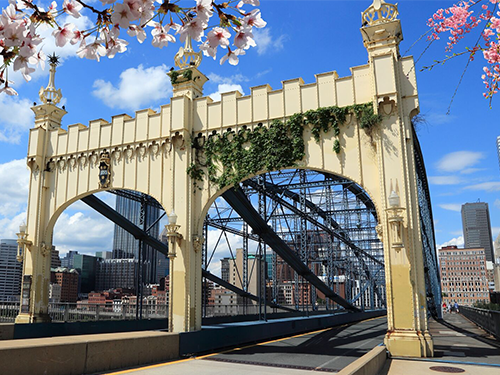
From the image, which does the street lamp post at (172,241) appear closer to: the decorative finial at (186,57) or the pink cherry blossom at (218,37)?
the decorative finial at (186,57)

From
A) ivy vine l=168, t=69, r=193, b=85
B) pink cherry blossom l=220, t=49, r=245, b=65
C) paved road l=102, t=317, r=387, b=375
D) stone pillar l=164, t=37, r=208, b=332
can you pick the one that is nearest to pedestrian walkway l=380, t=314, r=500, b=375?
paved road l=102, t=317, r=387, b=375

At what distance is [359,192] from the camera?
33250mm

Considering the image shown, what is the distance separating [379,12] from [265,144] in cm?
621

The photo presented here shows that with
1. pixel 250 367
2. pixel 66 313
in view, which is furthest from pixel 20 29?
pixel 66 313

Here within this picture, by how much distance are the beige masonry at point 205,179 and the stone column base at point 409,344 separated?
0.03m

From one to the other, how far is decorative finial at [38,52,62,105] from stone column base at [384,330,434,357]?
19306 mm

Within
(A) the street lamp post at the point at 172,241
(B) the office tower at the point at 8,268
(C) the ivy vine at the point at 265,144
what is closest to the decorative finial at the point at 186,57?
(C) the ivy vine at the point at 265,144

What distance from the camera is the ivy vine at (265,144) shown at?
16047mm

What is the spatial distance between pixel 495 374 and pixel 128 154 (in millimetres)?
15648

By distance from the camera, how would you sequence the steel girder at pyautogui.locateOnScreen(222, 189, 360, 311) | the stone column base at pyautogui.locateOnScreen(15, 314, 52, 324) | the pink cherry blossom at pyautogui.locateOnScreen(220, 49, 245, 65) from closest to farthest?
the pink cherry blossom at pyautogui.locateOnScreen(220, 49, 245, 65)
the steel girder at pyautogui.locateOnScreen(222, 189, 360, 311)
the stone column base at pyautogui.locateOnScreen(15, 314, 52, 324)

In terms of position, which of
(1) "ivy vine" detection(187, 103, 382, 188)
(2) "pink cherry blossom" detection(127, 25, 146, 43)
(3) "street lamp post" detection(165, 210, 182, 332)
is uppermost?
(1) "ivy vine" detection(187, 103, 382, 188)

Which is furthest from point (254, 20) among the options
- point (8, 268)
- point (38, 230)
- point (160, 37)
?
point (8, 268)

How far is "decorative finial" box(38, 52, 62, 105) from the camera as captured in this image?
22.8m

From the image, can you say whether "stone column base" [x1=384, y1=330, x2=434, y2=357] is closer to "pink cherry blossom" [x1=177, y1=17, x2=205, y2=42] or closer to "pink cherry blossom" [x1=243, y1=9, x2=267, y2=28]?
"pink cherry blossom" [x1=243, y1=9, x2=267, y2=28]
